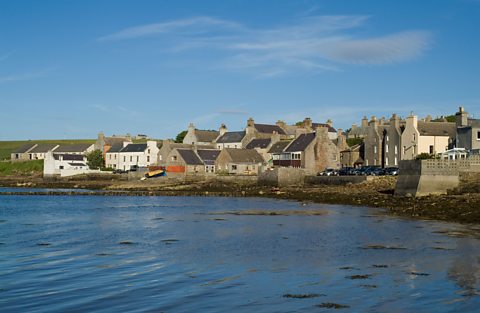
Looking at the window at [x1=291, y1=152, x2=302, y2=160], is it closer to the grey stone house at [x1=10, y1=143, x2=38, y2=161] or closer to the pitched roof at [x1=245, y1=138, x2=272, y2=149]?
the pitched roof at [x1=245, y1=138, x2=272, y2=149]

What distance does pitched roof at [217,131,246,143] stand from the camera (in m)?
110

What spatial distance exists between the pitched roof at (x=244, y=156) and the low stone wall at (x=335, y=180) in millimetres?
19072

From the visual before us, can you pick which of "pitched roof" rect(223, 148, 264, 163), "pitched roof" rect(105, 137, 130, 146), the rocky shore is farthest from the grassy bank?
"pitched roof" rect(223, 148, 264, 163)

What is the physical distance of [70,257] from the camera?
21.8 meters

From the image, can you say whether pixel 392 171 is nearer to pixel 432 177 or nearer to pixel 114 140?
pixel 432 177

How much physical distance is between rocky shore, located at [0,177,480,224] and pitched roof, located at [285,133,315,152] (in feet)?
41.3

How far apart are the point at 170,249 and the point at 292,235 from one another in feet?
→ 23.8

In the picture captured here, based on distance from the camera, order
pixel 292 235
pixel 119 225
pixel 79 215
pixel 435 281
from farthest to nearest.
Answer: pixel 79 215 → pixel 119 225 → pixel 292 235 → pixel 435 281

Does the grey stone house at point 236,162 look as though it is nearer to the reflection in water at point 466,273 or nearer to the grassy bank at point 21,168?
the grassy bank at point 21,168

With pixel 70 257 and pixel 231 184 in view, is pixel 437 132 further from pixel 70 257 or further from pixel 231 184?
pixel 70 257

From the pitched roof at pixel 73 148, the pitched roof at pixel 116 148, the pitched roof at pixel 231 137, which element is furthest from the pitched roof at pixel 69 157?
the pitched roof at pixel 231 137

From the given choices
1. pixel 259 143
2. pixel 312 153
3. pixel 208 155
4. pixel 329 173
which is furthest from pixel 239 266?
pixel 259 143

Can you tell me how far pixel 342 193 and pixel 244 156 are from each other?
3679 centimetres

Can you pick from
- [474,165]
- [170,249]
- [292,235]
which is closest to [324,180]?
[474,165]
